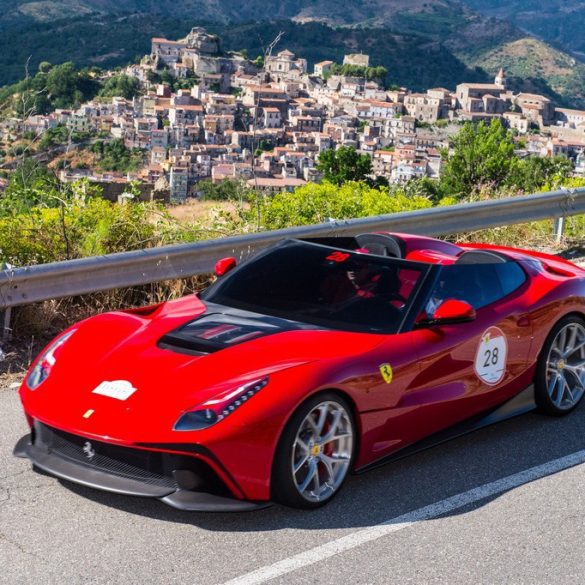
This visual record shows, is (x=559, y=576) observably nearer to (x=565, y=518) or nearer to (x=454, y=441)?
(x=565, y=518)

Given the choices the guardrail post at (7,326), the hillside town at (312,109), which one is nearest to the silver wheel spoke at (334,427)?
the guardrail post at (7,326)

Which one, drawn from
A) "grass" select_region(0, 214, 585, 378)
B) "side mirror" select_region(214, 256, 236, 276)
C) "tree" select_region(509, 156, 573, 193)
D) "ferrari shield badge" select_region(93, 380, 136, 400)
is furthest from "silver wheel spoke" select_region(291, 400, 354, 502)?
"tree" select_region(509, 156, 573, 193)

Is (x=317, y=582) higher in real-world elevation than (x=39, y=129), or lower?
lower

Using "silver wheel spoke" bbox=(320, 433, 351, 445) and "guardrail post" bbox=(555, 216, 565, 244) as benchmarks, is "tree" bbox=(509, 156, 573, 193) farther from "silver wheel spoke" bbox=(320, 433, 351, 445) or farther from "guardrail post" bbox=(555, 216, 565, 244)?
"silver wheel spoke" bbox=(320, 433, 351, 445)

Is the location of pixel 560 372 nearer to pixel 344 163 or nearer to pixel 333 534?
pixel 333 534

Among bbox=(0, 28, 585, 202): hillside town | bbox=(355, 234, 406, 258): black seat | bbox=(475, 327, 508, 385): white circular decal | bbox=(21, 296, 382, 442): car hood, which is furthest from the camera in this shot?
bbox=(0, 28, 585, 202): hillside town

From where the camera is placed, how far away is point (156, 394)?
4.55 m

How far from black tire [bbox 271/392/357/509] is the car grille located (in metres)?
0.48

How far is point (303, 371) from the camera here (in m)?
4.65

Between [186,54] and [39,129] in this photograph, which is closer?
[39,129]

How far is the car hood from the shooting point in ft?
14.7

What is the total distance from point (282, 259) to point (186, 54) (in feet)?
537

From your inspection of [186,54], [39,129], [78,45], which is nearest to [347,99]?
[186,54]

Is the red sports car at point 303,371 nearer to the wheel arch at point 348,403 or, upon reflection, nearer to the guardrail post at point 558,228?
the wheel arch at point 348,403
